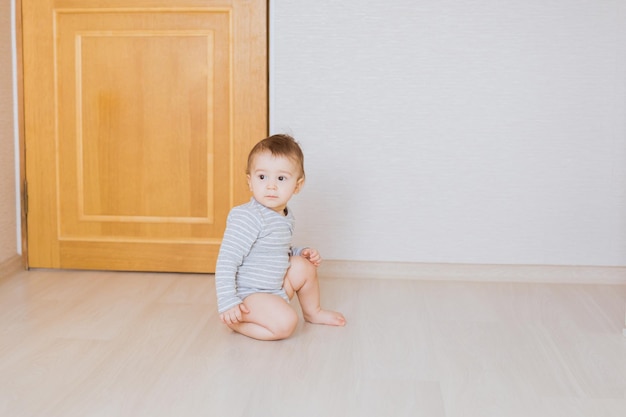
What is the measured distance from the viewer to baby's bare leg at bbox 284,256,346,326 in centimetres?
216

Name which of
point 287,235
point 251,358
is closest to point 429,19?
point 287,235

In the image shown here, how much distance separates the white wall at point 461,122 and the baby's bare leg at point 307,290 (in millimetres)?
590

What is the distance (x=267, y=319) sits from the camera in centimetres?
202

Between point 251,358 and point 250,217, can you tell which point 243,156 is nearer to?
point 250,217

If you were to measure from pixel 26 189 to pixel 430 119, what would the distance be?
145 centimetres

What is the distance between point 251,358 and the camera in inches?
74.4

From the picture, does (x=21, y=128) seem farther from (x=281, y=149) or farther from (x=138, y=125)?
(x=281, y=149)

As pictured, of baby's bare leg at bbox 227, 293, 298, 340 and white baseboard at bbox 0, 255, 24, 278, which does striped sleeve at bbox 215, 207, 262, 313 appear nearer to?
baby's bare leg at bbox 227, 293, 298, 340

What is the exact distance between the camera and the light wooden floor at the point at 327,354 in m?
1.62

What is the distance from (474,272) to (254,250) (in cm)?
98

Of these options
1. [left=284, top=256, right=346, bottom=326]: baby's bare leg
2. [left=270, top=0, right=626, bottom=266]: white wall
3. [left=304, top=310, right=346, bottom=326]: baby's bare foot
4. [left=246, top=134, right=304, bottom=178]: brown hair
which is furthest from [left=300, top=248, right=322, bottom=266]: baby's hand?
[left=270, top=0, right=626, bottom=266]: white wall

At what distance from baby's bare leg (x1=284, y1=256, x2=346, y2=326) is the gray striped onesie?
0.04 meters

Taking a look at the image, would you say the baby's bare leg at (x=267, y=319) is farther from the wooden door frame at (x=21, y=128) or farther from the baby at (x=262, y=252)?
the wooden door frame at (x=21, y=128)

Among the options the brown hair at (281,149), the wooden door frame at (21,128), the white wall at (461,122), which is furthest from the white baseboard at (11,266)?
the brown hair at (281,149)
